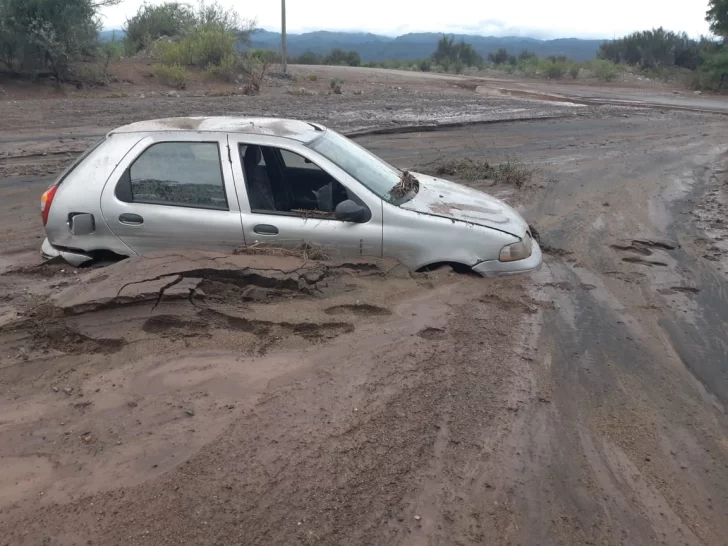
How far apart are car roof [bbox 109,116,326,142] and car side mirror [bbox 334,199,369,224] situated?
0.75 meters

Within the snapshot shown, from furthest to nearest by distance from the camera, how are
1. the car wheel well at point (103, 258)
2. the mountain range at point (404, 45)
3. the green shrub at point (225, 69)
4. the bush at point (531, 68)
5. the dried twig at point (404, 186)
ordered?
the mountain range at point (404, 45), the bush at point (531, 68), the green shrub at point (225, 69), the dried twig at point (404, 186), the car wheel well at point (103, 258)

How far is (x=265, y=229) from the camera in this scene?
17.4ft

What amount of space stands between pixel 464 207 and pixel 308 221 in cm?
144

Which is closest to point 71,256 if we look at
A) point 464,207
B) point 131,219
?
point 131,219

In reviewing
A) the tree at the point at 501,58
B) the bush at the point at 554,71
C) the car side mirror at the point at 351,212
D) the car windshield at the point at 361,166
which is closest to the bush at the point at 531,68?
the bush at the point at 554,71

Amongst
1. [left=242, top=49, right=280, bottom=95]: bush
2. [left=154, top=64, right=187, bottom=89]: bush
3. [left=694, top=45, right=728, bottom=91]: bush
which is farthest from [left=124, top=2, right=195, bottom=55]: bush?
[left=694, top=45, right=728, bottom=91]: bush

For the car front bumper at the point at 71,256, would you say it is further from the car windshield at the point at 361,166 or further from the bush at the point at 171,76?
the bush at the point at 171,76

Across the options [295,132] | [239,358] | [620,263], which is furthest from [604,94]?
[239,358]

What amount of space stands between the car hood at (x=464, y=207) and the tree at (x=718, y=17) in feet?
122

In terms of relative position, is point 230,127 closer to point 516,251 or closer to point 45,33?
point 516,251

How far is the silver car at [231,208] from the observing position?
5320mm

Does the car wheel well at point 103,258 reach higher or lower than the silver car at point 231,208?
lower

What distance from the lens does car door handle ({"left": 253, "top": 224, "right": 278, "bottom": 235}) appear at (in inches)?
209

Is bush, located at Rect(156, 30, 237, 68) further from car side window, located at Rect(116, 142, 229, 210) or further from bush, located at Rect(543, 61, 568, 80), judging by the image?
car side window, located at Rect(116, 142, 229, 210)
